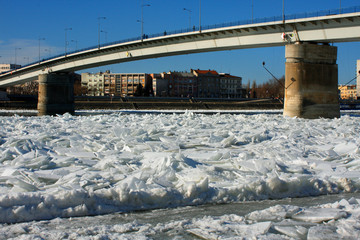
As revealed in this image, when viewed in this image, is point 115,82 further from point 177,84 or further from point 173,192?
point 173,192

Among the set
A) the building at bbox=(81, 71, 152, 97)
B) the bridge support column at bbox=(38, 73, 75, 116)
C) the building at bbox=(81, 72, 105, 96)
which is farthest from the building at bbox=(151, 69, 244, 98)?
the bridge support column at bbox=(38, 73, 75, 116)

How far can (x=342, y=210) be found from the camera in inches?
222

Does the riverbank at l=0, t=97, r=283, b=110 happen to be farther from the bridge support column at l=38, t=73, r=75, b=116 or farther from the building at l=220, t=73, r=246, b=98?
the building at l=220, t=73, r=246, b=98

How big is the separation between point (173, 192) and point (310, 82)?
2521cm

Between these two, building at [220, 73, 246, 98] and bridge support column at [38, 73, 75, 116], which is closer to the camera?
bridge support column at [38, 73, 75, 116]

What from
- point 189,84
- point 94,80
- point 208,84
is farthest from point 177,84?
point 94,80

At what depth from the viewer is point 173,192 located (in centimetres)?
642

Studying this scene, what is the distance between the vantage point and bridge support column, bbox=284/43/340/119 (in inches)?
1131

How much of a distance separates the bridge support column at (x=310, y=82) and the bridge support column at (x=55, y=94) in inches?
1203

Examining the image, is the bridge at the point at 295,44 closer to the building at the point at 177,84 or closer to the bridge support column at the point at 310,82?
the bridge support column at the point at 310,82

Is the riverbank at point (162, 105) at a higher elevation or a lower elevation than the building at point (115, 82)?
lower

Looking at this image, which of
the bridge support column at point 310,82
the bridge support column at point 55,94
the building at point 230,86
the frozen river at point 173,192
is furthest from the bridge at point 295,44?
the building at point 230,86

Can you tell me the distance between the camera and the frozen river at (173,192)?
16.4 ft

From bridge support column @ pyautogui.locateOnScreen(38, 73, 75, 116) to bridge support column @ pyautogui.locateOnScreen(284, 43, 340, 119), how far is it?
30556mm
